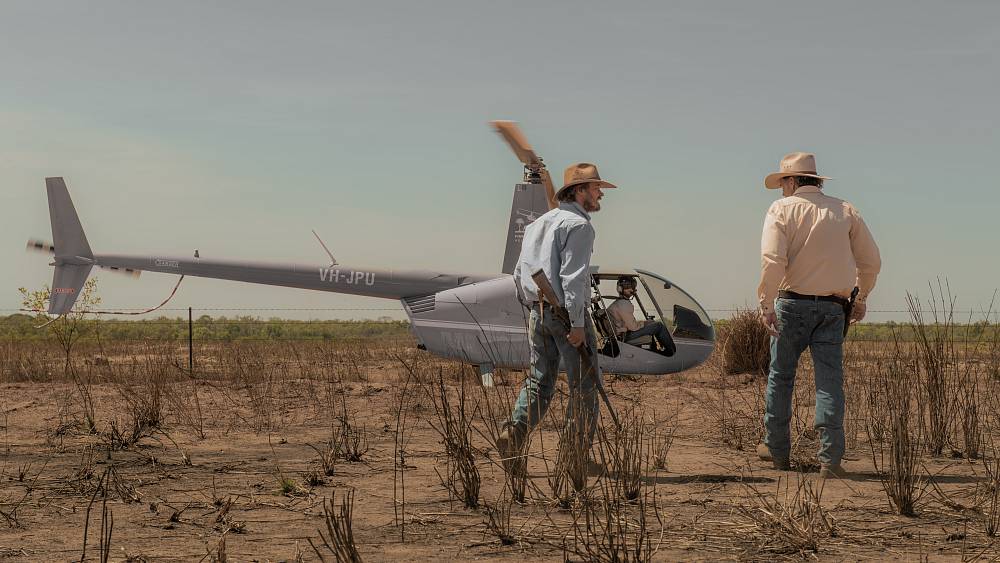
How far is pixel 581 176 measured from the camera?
551 cm

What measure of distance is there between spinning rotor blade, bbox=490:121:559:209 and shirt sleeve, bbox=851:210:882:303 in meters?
4.40

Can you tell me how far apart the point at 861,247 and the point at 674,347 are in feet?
16.9

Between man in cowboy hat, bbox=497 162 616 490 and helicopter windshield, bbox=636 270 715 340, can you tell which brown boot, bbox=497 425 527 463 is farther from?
helicopter windshield, bbox=636 270 715 340

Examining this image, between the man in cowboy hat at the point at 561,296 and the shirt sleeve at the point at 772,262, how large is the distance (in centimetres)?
100

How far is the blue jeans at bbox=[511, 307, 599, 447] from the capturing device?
5.25 metres

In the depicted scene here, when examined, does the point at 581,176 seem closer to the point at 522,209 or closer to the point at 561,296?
the point at 561,296

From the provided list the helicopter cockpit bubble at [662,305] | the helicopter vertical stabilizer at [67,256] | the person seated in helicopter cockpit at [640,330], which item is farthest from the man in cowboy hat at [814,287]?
the helicopter vertical stabilizer at [67,256]

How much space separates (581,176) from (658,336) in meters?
5.55

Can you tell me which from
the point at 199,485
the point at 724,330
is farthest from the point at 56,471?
the point at 724,330

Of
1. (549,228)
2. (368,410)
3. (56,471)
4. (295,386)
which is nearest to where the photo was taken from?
(549,228)

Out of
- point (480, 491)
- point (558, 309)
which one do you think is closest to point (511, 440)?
point (480, 491)

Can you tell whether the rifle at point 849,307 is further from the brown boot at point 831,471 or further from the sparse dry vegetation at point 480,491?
the brown boot at point 831,471

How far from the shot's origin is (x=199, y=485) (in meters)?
5.36

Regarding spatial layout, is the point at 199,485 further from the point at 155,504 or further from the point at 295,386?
the point at 295,386
